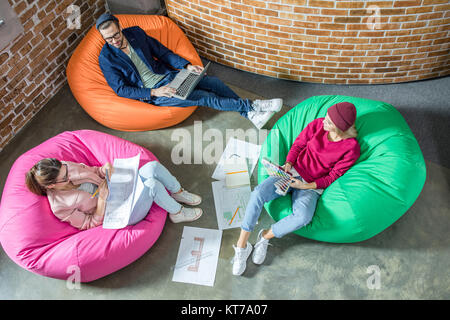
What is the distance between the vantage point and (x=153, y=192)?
8.79 ft

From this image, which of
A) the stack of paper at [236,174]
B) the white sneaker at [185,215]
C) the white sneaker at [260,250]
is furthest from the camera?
the stack of paper at [236,174]

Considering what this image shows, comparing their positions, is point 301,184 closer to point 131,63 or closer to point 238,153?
point 238,153

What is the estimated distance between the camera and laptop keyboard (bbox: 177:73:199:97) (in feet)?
10.8

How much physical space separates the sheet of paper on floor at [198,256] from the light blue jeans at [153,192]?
0.26m

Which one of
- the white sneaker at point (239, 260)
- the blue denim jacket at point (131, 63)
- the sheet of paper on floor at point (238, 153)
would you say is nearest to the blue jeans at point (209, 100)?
the blue denim jacket at point (131, 63)

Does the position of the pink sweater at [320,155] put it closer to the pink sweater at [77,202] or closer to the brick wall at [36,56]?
the pink sweater at [77,202]

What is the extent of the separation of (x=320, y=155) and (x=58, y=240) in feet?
6.30

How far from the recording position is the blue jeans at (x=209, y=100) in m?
3.37

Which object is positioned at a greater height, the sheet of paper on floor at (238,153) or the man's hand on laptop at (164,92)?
the man's hand on laptop at (164,92)

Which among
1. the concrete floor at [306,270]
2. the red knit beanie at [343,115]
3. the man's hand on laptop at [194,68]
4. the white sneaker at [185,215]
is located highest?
the red knit beanie at [343,115]

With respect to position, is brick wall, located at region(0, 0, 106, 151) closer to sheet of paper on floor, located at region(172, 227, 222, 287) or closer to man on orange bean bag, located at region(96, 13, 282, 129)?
man on orange bean bag, located at region(96, 13, 282, 129)

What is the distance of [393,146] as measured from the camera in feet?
8.72

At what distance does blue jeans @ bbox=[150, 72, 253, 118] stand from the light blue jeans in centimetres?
81

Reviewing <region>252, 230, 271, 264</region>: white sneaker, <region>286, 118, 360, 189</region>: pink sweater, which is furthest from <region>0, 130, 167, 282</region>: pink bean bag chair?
<region>286, 118, 360, 189</region>: pink sweater
